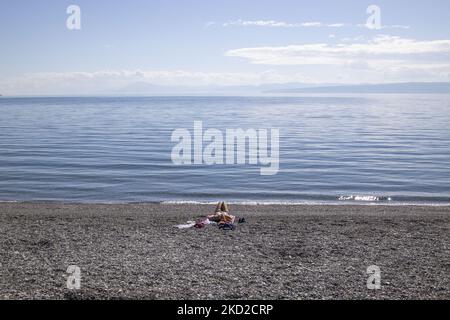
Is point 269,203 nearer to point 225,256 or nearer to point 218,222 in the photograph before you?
point 218,222

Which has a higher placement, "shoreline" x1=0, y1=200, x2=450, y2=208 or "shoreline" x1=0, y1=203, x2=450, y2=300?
"shoreline" x1=0, y1=203, x2=450, y2=300

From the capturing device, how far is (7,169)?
36.3 m

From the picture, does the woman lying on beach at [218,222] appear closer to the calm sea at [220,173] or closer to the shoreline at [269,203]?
the shoreline at [269,203]

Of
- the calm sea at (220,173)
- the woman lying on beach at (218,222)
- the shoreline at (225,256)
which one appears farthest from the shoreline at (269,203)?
the woman lying on beach at (218,222)

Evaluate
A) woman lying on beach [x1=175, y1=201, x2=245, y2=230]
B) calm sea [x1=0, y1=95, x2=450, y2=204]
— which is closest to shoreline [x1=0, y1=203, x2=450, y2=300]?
woman lying on beach [x1=175, y1=201, x2=245, y2=230]

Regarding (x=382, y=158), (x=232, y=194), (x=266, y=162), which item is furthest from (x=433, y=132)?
(x=232, y=194)

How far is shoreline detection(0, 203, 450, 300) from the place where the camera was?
11242mm

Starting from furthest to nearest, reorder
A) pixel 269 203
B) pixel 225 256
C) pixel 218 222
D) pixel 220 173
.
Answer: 1. pixel 220 173
2. pixel 269 203
3. pixel 218 222
4. pixel 225 256

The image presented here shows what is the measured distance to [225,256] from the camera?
14023mm

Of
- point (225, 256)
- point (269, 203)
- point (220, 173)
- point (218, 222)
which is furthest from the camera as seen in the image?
point (220, 173)

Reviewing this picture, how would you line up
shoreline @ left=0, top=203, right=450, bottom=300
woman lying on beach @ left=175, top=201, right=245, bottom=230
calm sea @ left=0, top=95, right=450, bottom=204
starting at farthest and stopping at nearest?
calm sea @ left=0, top=95, right=450, bottom=204, woman lying on beach @ left=175, top=201, right=245, bottom=230, shoreline @ left=0, top=203, right=450, bottom=300

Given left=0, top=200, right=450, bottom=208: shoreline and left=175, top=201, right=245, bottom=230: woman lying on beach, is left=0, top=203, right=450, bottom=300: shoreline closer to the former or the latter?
left=175, top=201, right=245, bottom=230: woman lying on beach

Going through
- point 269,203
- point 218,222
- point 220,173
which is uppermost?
point 218,222

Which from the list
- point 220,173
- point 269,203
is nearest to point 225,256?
point 269,203
